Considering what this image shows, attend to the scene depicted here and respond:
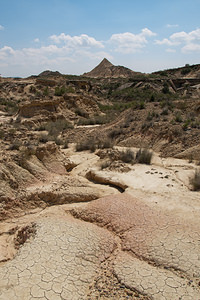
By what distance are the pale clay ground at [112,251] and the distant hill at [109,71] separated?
1975 inches

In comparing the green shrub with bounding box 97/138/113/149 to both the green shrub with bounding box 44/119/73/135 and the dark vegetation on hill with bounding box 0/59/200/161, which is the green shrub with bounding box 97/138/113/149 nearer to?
the dark vegetation on hill with bounding box 0/59/200/161

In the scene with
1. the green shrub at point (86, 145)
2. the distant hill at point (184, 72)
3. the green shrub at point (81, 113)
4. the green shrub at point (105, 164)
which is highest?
the distant hill at point (184, 72)

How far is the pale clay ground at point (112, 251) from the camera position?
3037 mm

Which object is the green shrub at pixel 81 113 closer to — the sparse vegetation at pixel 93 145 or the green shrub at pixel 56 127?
the green shrub at pixel 56 127

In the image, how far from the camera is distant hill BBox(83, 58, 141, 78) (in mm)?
54138

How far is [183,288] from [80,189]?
344 centimetres

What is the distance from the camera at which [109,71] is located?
2226 inches

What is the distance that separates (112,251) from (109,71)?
56259 millimetres

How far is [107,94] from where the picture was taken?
3312 cm

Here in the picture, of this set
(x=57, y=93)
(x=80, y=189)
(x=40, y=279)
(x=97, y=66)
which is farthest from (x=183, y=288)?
(x=97, y=66)

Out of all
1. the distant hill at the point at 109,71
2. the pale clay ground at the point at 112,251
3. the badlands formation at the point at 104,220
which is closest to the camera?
the pale clay ground at the point at 112,251

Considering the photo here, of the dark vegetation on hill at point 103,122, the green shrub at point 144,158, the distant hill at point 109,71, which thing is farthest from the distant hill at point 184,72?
the green shrub at point 144,158

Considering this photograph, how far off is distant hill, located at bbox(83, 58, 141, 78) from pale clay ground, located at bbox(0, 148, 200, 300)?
50.2m

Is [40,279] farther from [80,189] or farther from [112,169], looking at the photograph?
[112,169]
